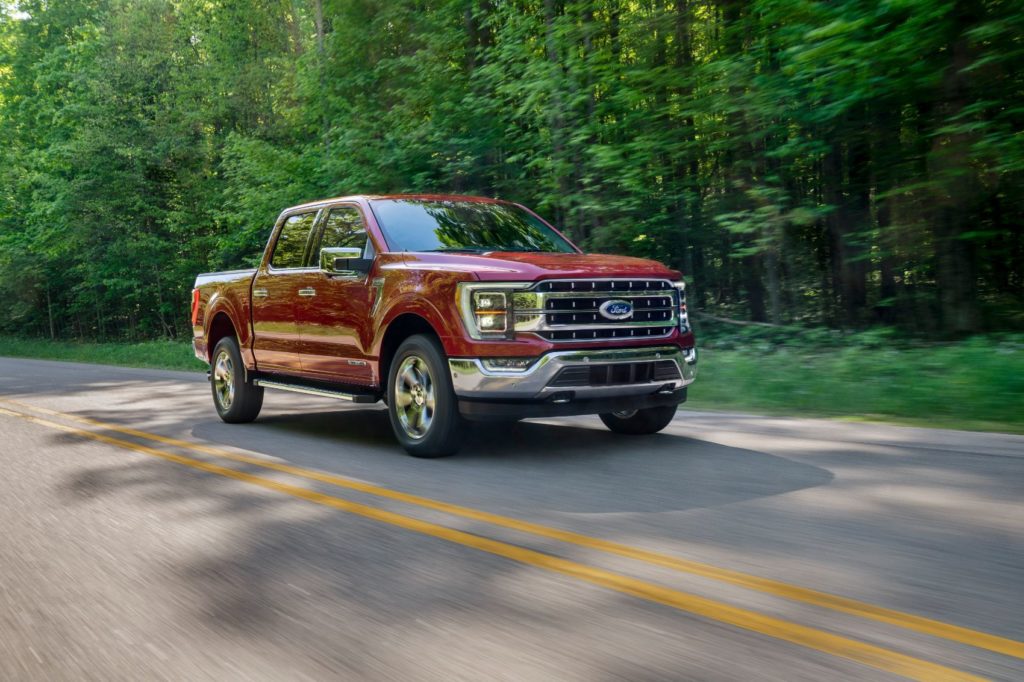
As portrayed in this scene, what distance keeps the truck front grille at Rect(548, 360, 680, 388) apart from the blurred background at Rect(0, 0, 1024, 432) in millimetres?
2909

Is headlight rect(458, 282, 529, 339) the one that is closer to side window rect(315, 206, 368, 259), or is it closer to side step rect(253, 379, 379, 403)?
side step rect(253, 379, 379, 403)

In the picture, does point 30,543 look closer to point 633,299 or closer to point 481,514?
point 481,514

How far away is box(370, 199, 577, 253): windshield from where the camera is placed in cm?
791

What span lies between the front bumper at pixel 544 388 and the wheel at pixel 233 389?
3.95m

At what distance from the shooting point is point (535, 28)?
1748 cm

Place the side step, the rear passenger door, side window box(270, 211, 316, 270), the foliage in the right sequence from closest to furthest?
the side step < the rear passenger door < side window box(270, 211, 316, 270) < the foliage

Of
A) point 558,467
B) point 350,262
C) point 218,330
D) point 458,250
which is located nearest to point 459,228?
point 458,250

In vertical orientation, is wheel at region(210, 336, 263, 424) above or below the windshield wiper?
below

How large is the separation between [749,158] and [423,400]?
32.4ft

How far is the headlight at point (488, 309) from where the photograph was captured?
6816 millimetres

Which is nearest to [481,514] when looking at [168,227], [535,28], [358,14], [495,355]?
[495,355]

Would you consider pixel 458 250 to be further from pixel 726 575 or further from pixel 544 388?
pixel 726 575

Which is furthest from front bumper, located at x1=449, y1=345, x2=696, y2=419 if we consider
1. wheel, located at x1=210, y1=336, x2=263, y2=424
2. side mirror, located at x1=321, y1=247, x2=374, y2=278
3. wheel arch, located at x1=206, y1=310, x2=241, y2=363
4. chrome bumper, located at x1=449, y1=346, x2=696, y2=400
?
wheel arch, located at x1=206, y1=310, x2=241, y2=363

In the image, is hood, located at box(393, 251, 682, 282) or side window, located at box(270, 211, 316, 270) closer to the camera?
hood, located at box(393, 251, 682, 282)
